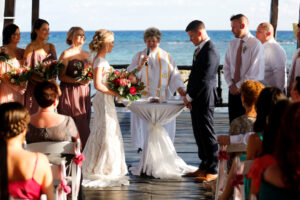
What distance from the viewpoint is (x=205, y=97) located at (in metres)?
5.87

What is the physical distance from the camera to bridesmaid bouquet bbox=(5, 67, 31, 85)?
243 inches

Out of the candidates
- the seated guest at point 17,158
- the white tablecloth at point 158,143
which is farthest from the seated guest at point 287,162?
the white tablecloth at point 158,143

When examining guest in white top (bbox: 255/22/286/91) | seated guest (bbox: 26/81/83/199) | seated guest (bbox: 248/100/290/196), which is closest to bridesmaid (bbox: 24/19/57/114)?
seated guest (bbox: 26/81/83/199)

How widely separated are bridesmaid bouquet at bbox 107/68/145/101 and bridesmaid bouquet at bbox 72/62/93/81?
0.33m

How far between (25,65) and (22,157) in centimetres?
371

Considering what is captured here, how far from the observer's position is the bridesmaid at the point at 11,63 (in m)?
A: 6.41

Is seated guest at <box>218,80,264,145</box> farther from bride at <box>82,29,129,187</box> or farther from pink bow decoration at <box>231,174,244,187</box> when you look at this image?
bride at <box>82,29,129,187</box>

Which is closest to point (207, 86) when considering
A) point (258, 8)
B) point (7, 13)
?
point (7, 13)

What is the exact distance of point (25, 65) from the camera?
6488 mm

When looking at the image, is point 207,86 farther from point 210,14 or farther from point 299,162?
point 210,14

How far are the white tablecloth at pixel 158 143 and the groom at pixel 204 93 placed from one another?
9.6 inches

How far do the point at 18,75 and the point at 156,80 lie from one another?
5.38ft

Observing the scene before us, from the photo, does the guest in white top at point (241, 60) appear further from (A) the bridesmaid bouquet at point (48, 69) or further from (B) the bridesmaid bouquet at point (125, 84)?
(A) the bridesmaid bouquet at point (48, 69)

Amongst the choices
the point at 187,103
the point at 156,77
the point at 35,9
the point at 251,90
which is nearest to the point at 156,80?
the point at 156,77
